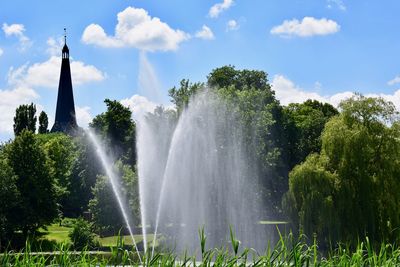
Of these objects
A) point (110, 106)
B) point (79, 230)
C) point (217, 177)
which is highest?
point (110, 106)

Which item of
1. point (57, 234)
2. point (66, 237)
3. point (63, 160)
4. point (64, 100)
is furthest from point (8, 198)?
point (64, 100)

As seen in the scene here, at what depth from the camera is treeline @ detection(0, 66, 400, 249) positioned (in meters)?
27.9

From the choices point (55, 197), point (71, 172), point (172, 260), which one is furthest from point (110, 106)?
point (172, 260)

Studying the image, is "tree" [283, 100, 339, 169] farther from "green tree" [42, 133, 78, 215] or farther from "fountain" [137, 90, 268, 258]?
"green tree" [42, 133, 78, 215]

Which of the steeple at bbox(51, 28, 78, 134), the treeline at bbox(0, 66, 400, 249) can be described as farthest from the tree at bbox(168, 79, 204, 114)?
the steeple at bbox(51, 28, 78, 134)

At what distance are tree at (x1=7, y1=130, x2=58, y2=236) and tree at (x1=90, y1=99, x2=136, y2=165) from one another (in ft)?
34.4

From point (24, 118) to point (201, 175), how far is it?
54239mm

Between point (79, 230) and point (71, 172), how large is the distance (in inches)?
787

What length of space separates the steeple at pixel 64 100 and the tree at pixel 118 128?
45358mm

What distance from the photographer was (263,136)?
41.5 metres

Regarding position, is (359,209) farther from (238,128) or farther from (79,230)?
(79,230)

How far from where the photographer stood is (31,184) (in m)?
40.2

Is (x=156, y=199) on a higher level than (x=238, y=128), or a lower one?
lower

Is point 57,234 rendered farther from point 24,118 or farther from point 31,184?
point 24,118
